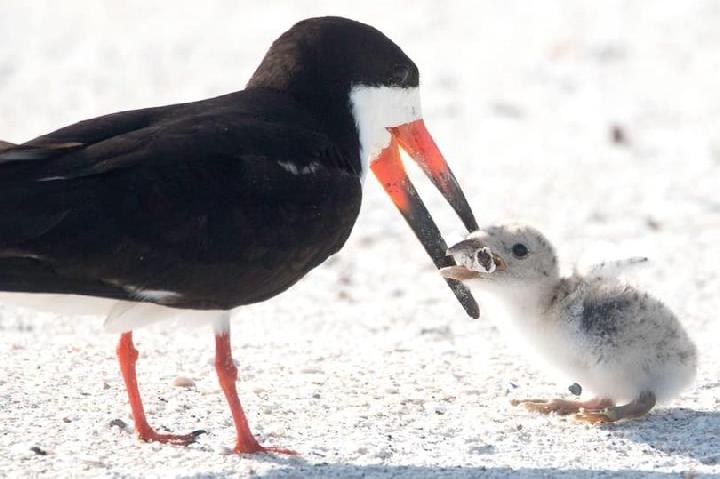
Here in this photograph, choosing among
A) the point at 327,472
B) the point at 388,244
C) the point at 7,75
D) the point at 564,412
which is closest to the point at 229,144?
the point at 327,472

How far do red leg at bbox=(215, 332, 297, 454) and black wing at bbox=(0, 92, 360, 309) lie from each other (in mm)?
308

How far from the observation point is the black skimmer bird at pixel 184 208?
534 cm

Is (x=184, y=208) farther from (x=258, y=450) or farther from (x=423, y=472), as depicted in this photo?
(x=423, y=472)

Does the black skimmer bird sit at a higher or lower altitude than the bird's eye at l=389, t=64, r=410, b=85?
lower

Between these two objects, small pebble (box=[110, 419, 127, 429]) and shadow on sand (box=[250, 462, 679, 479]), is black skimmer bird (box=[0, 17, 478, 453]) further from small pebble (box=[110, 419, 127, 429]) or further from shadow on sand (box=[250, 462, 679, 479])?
shadow on sand (box=[250, 462, 679, 479])

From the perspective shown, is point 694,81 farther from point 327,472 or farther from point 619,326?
point 327,472

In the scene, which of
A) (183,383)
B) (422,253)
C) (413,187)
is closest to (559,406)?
(413,187)

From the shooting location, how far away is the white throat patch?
21.0 ft

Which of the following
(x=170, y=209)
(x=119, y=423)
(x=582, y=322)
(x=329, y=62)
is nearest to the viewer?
(x=170, y=209)

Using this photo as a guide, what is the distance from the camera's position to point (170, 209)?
17.8 ft

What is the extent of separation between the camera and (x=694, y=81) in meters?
14.2

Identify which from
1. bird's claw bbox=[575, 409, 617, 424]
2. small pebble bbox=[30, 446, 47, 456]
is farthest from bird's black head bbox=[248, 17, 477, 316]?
small pebble bbox=[30, 446, 47, 456]

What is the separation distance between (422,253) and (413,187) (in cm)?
323

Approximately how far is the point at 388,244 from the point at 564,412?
400cm
